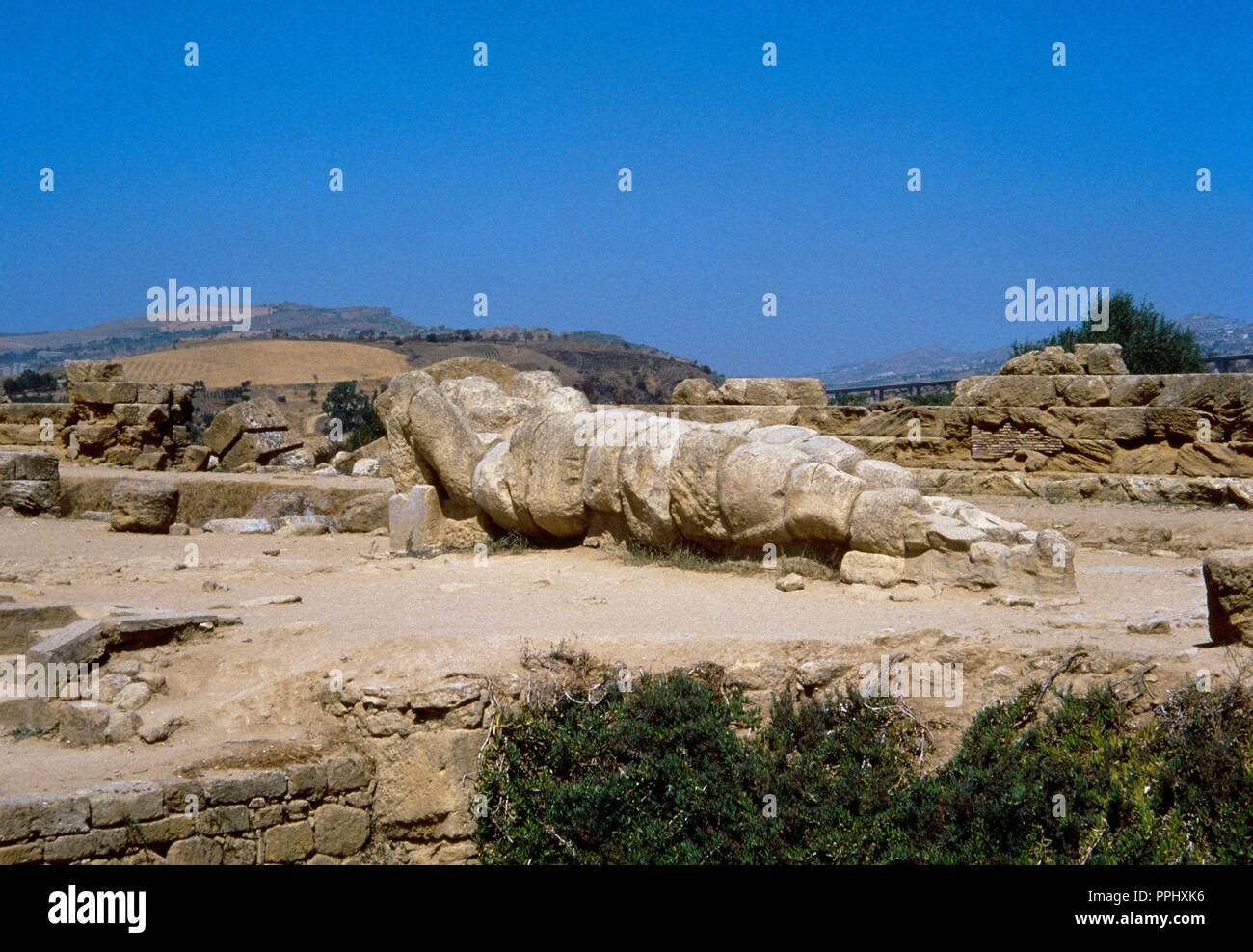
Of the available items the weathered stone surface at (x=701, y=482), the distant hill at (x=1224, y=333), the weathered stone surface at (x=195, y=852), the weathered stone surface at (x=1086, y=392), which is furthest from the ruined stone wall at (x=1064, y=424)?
the distant hill at (x=1224, y=333)

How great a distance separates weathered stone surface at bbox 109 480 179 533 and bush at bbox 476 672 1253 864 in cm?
707

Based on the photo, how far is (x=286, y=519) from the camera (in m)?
13.4

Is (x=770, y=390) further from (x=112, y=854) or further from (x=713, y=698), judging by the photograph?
(x=112, y=854)

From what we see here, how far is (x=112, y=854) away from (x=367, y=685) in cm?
150

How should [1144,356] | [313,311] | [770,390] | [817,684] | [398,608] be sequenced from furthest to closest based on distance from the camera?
[313,311], [1144,356], [770,390], [398,608], [817,684]

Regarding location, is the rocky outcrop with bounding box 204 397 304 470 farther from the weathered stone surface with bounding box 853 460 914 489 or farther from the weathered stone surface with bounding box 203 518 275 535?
the weathered stone surface with bounding box 853 460 914 489

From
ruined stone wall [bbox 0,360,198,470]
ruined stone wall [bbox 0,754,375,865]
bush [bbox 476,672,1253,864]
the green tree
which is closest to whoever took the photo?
A: ruined stone wall [bbox 0,754,375,865]

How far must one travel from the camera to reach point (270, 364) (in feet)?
189

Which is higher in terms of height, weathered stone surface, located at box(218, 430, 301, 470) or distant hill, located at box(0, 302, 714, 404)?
distant hill, located at box(0, 302, 714, 404)

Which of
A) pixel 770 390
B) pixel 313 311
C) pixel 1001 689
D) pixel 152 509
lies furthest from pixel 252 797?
pixel 313 311

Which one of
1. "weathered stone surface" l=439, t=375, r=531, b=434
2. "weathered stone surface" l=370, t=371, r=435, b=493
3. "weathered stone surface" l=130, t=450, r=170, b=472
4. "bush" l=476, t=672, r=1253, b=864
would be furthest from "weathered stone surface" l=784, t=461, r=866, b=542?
"weathered stone surface" l=130, t=450, r=170, b=472

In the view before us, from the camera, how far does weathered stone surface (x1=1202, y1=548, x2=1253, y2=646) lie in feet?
20.9
